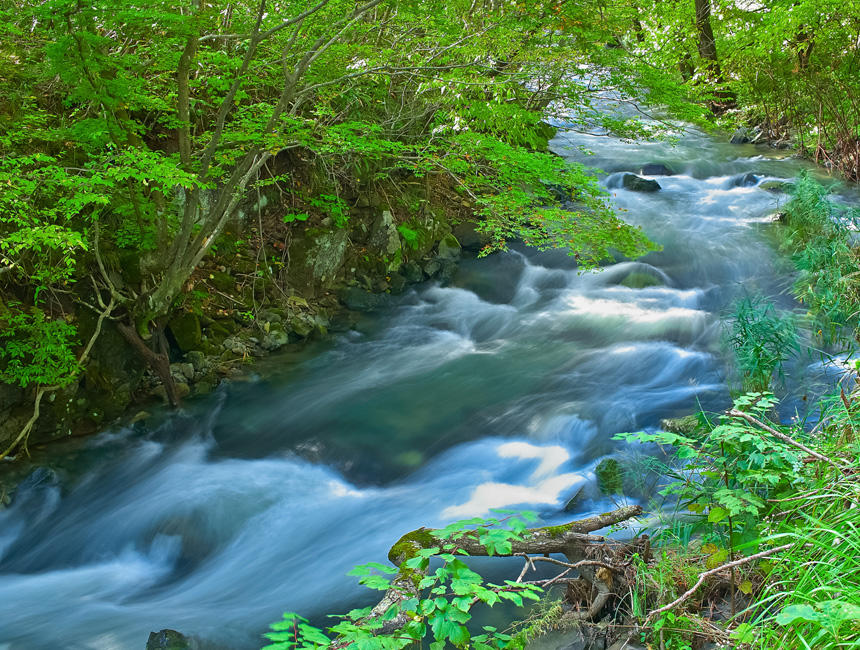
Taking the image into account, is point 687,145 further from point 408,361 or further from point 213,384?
point 213,384

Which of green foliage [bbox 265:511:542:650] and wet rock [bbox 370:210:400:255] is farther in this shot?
wet rock [bbox 370:210:400:255]

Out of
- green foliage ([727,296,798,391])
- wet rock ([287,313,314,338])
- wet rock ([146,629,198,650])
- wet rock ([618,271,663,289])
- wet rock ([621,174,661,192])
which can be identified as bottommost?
wet rock ([618,271,663,289])

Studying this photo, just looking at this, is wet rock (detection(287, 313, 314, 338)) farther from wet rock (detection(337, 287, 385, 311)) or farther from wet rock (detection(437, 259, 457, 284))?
wet rock (detection(437, 259, 457, 284))

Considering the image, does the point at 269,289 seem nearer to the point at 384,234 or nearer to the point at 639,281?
the point at 384,234

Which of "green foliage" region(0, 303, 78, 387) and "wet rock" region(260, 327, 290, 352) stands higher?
"green foliage" region(0, 303, 78, 387)

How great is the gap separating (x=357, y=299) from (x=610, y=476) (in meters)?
4.80

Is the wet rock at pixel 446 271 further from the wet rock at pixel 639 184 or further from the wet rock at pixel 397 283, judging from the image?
the wet rock at pixel 639 184

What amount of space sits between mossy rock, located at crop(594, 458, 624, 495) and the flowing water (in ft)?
0.42

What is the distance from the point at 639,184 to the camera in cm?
1188

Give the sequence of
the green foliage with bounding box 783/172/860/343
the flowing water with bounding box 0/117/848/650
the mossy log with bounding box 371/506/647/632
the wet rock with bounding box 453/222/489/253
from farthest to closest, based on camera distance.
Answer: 1. the wet rock with bounding box 453/222/489/253
2. the green foliage with bounding box 783/172/860/343
3. the flowing water with bounding box 0/117/848/650
4. the mossy log with bounding box 371/506/647/632

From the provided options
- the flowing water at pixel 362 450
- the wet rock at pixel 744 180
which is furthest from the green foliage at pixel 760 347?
the wet rock at pixel 744 180

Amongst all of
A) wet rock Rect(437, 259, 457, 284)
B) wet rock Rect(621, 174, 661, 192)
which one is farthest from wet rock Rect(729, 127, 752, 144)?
wet rock Rect(437, 259, 457, 284)

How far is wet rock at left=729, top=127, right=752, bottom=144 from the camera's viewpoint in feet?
46.2

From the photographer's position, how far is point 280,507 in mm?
5176
